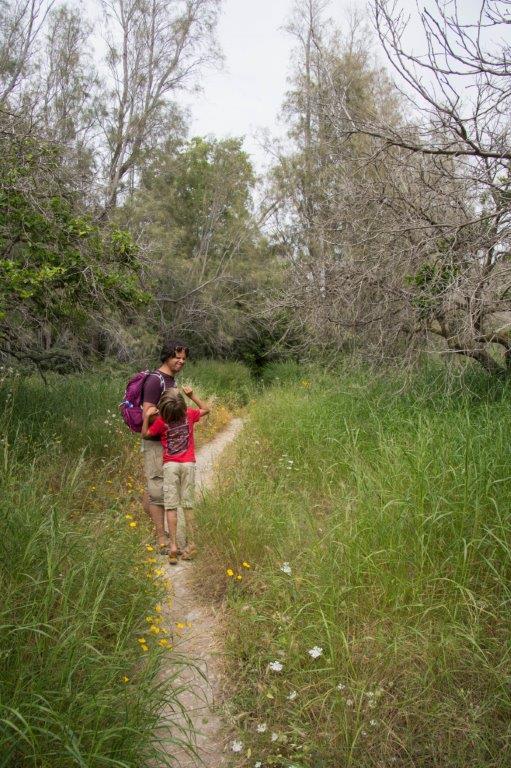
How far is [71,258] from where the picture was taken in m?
5.21

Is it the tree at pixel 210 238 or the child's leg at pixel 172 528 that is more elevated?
the tree at pixel 210 238

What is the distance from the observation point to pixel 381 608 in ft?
10.1

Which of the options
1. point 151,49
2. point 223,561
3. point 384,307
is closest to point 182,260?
point 151,49

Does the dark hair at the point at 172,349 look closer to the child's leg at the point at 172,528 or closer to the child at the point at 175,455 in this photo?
the child at the point at 175,455

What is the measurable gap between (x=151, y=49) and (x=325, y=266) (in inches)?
457

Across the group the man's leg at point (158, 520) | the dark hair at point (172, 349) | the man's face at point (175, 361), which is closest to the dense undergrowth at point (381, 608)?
the man's leg at point (158, 520)

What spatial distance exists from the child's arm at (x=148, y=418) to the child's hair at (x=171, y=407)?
2.3 inches

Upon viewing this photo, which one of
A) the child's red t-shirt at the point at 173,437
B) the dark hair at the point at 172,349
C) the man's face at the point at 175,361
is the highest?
the dark hair at the point at 172,349

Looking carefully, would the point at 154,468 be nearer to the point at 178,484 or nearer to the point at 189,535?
the point at 178,484

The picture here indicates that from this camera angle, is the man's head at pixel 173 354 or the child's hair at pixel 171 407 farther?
the man's head at pixel 173 354

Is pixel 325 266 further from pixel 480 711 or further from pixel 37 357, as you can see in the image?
pixel 480 711

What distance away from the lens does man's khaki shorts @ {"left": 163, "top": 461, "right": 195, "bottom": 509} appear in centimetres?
452

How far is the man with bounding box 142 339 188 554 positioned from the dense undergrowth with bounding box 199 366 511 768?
1.35ft

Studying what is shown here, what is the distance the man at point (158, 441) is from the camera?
455 cm
